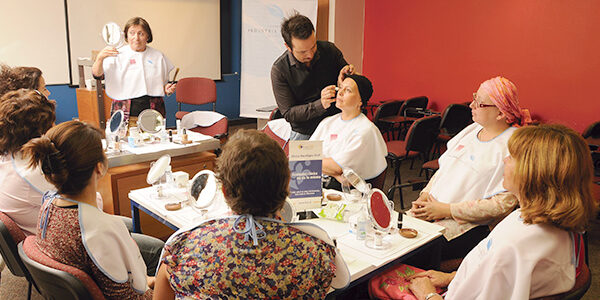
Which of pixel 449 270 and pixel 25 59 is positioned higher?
pixel 25 59

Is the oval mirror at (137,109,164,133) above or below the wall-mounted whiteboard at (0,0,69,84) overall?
below

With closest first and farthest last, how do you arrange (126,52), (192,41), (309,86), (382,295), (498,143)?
(382,295) < (498,143) < (309,86) < (126,52) < (192,41)

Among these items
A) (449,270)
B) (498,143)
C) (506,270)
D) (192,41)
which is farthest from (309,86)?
(192,41)

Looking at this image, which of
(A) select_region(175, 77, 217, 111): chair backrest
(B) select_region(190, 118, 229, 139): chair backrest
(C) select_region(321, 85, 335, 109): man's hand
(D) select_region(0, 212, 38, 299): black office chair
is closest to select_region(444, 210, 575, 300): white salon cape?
(C) select_region(321, 85, 335, 109): man's hand

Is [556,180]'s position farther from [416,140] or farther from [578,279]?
[416,140]

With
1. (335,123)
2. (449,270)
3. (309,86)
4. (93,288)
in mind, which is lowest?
(449,270)

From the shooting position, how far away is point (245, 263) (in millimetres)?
1115

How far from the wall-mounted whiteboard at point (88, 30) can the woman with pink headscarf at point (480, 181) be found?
5.23m

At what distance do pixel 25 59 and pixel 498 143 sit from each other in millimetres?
5528

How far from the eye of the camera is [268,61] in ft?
20.0

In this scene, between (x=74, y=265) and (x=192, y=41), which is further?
(x=192, y=41)

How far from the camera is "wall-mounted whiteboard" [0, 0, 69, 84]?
17.2 ft

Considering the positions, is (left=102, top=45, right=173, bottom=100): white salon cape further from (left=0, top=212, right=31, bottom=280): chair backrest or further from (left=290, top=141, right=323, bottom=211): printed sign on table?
(left=290, top=141, right=323, bottom=211): printed sign on table

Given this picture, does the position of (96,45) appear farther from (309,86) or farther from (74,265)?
(74,265)
